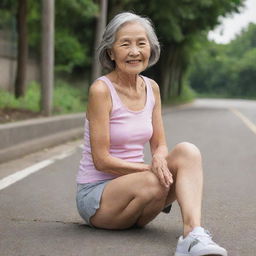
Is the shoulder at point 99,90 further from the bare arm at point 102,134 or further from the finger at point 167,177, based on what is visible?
the finger at point 167,177

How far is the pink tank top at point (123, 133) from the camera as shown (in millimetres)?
4211

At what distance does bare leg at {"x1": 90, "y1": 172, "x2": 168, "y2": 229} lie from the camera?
4059mm

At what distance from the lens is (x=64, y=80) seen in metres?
32.6

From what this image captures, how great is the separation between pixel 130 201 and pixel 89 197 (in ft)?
0.99

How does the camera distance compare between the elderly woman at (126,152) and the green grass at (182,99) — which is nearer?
the elderly woman at (126,152)

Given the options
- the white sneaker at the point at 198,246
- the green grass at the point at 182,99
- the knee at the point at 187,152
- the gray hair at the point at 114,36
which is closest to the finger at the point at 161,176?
the knee at the point at 187,152

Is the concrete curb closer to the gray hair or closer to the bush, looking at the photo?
the gray hair

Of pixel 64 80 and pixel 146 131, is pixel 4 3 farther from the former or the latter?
pixel 146 131

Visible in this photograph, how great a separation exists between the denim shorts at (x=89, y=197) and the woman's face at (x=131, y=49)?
79 centimetres

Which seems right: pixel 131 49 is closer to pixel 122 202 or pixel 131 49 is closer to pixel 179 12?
pixel 122 202

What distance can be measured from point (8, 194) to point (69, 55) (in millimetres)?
26312

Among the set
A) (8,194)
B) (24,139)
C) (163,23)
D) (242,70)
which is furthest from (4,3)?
(242,70)

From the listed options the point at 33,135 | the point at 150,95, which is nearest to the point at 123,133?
the point at 150,95

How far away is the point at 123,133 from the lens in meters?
4.22
